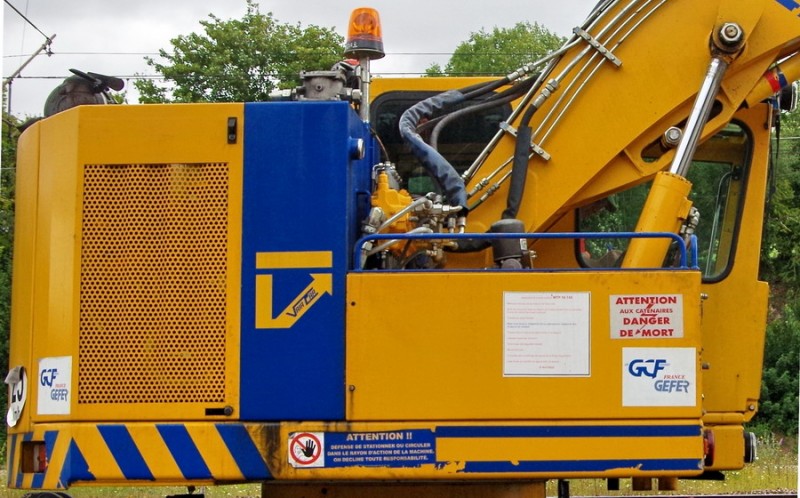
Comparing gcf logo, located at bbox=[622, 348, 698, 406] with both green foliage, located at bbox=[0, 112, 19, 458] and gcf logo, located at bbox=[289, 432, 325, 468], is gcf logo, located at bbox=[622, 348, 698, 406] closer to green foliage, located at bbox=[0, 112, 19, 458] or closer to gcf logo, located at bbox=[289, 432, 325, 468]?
gcf logo, located at bbox=[289, 432, 325, 468]

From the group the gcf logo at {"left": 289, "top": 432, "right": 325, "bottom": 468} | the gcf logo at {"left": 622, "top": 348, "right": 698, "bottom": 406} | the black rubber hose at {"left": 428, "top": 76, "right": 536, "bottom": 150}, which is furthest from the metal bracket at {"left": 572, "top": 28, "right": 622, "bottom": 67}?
the gcf logo at {"left": 289, "top": 432, "right": 325, "bottom": 468}

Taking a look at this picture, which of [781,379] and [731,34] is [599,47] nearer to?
[731,34]

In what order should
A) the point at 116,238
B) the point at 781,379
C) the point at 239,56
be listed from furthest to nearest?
the point at 239,56
the point at 781,379
the point at 116,238

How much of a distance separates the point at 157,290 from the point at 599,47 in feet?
8.44

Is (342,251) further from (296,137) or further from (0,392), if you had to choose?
(0,392)

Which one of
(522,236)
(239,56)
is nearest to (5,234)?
(239,56)

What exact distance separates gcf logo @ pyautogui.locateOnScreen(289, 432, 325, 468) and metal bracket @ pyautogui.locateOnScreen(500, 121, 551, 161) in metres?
1.90

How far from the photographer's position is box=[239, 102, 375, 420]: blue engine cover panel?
5.02 metres

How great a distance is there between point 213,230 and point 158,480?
1.12m

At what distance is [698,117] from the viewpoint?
5707mm

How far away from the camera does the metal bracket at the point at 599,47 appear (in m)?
5.95

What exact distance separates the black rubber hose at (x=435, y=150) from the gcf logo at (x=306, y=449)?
1345mm

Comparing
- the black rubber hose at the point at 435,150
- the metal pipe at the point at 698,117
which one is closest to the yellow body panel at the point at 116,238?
the black rubber hose at the point at 435,150

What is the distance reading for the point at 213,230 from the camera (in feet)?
16.9
